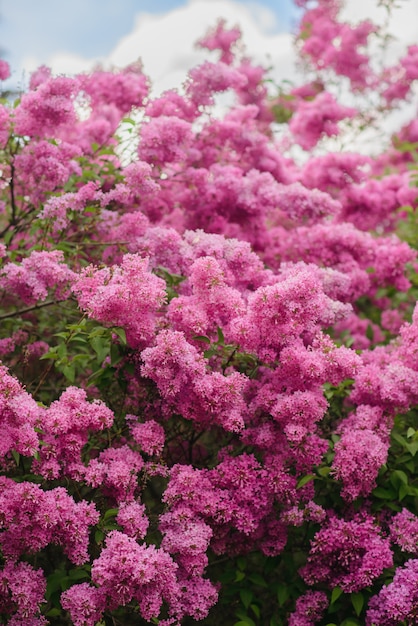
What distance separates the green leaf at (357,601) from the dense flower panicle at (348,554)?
28 millimetres

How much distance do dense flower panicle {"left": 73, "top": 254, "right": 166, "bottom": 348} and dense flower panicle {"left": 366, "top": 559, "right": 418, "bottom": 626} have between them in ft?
5.48

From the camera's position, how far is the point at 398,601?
3.11m

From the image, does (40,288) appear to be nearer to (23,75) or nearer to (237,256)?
(237,256)

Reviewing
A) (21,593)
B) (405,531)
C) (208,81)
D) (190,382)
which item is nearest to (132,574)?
(21,593)

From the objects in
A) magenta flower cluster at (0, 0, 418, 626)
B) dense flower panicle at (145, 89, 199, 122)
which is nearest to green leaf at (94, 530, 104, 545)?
magenta flower cluster at (0, 0, 418, 626)

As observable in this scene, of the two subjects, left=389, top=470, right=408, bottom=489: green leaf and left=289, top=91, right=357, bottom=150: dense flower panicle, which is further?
left=289, top=91, right=357, bottom=150: dense flower panicle

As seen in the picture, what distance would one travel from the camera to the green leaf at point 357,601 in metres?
3.24

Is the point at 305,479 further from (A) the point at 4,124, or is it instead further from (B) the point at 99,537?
(A) the point at 4,124

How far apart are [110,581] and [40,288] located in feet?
5.18

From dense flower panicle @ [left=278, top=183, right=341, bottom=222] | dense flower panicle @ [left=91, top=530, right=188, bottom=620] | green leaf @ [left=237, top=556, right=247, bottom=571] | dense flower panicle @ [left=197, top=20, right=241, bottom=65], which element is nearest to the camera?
dense flower panicle @ [left=91, top=530, right=188, bottom=620]

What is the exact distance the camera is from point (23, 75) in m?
4.57

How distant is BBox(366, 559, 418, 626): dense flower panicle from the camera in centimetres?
310

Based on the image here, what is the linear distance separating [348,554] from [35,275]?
218 centimetres

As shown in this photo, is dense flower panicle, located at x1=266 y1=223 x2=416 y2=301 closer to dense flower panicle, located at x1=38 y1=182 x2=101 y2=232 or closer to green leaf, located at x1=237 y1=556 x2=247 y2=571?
dense flower panicle, located at x1=38 y1=182 x2=101 y2=232
